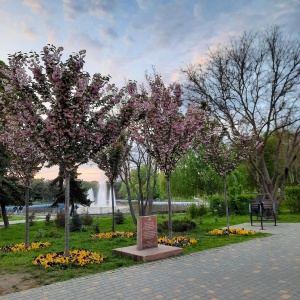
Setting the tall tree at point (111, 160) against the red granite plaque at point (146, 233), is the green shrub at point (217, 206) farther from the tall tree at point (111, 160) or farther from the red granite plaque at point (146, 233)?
the red granite plaque at point (146, 233)

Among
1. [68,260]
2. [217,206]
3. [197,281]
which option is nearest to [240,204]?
[217,206]

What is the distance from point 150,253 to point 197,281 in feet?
8.55

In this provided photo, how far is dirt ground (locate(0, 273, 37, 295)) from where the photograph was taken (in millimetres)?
6316

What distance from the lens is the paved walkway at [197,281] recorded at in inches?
223

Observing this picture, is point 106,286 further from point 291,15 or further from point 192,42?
point 291,15

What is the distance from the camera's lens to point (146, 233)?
9.58m

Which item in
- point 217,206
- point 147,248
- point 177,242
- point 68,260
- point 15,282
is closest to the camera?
point 15,282

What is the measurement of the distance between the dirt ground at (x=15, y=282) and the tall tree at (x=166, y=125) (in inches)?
218

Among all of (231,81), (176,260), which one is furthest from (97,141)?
(231,81)

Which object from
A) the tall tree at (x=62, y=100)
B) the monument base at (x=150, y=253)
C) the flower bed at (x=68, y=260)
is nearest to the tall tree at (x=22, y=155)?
the tall tree at (x=62, y=100)

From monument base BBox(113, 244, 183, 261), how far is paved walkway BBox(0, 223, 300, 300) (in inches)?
13.4

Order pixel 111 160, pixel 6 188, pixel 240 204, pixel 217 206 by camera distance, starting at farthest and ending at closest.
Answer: pixel 217 206, pixel 240 204, pixel 6 188, pixel 111 160

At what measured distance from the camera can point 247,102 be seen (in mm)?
20312

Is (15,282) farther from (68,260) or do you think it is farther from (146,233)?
(146,233)
